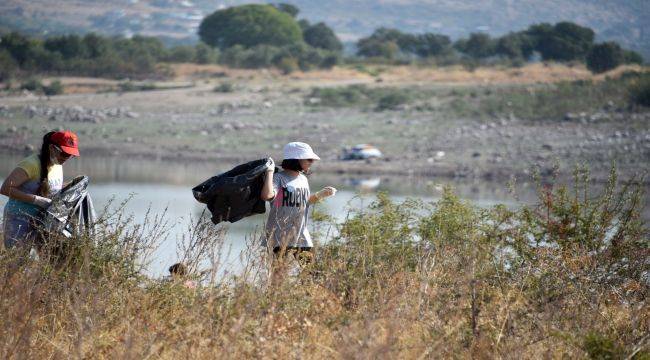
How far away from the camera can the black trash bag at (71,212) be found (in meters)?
7.63

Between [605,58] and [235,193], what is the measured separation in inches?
2248

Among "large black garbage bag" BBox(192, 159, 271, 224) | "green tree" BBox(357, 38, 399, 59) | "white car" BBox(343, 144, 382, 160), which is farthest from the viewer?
"green tree" BBox(357, 38, 399, 59)

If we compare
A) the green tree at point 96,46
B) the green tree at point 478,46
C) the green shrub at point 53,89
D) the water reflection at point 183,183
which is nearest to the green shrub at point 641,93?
the water reflection at point 183,183

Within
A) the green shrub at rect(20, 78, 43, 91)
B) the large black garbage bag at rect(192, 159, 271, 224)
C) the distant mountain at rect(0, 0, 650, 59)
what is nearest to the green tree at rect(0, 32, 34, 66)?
the green shrub at rect(20, 78, 43, 91)

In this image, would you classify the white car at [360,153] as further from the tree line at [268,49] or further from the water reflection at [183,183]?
the tree line at [268,49]

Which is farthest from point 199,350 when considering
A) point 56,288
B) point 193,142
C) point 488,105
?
point 488,105

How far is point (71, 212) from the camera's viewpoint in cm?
779

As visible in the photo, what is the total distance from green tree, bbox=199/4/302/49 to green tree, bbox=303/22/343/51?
841 mm

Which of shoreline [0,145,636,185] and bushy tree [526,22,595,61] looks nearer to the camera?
shoreline [0,145,636,185]

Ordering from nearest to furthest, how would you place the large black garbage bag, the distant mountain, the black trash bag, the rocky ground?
1. the black trash bag
2. the large black garbage bag
3. the rocky ground
4. the distant mountain

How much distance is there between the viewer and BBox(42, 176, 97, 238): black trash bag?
25.0 ft

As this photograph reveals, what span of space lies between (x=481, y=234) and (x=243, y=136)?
24157 mm

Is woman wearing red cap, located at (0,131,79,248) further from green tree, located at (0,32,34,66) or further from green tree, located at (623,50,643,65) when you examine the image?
green tree, located at (623,50,643,65)

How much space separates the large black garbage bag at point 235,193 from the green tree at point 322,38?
261 ft
